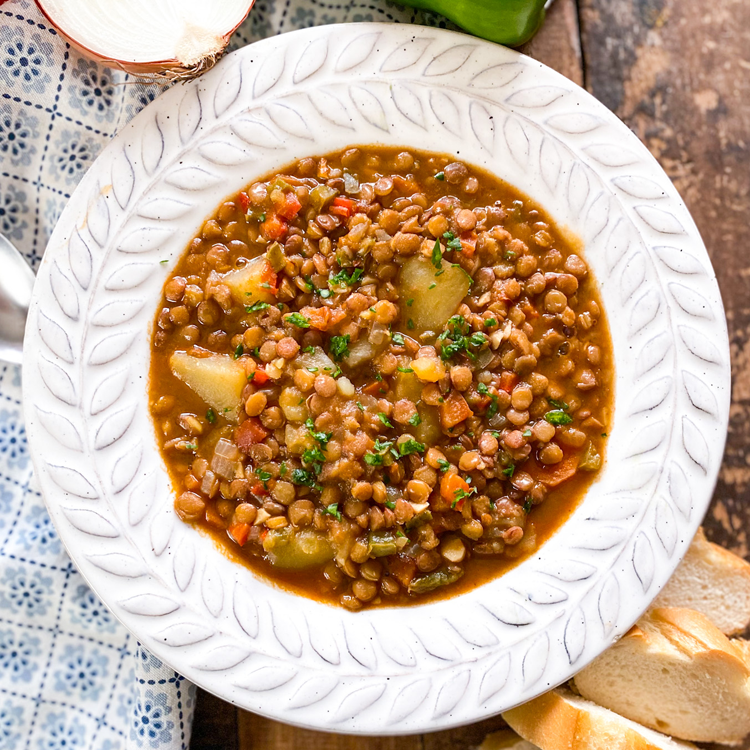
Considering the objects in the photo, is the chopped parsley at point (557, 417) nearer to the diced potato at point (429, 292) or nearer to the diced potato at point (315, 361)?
the diced potato at point (429, 292)


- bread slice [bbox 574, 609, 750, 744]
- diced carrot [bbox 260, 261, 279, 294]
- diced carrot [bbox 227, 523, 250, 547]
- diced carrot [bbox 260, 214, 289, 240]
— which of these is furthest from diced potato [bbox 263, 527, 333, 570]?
bread slice [bbox 574, 609, 750, 744]

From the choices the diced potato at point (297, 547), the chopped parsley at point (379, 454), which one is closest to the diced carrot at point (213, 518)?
the diced potato at point (297, 547)

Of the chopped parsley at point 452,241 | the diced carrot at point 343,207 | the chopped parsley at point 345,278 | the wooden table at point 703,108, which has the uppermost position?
the wooden table at point 703,108

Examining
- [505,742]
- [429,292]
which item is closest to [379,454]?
[429,292]

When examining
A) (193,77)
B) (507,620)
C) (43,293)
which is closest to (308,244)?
(193,77)

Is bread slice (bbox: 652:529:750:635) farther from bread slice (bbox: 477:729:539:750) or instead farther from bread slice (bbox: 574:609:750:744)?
bread slice (bbox: 477:729:539:750)

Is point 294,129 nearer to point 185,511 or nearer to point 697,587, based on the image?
point 185,511
